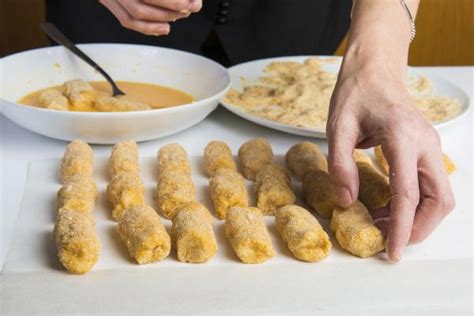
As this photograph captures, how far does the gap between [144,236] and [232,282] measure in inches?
5.5

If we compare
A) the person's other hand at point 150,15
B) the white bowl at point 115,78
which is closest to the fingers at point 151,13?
the person's other hand at point 150,15

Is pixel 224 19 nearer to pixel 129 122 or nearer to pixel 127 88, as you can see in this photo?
pixel 127 88

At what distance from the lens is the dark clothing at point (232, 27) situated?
1881 mm

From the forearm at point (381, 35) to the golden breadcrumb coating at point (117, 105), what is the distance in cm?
43

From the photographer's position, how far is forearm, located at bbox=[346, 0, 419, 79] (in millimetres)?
1214

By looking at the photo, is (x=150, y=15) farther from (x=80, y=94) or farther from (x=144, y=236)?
(x=144, y=236)

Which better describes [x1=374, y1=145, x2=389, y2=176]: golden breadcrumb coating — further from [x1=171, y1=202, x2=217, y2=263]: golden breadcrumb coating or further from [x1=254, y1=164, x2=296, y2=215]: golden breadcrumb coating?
[x1=171, y1=202, x2=217, y2=263]: golden breadcrumb coating

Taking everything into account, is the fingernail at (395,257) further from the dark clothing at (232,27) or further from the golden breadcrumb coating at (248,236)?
the dark clothing at (232,27)

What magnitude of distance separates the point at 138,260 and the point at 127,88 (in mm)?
666

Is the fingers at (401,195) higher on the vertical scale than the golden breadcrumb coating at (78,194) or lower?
higher

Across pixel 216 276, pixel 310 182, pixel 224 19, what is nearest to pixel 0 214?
pixel 216 276

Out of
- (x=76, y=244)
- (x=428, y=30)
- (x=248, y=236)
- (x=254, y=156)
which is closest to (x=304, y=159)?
(x=254, y=156)

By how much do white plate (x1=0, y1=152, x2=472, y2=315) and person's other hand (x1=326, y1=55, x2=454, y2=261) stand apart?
2.0 inches

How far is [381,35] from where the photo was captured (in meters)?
1.25
